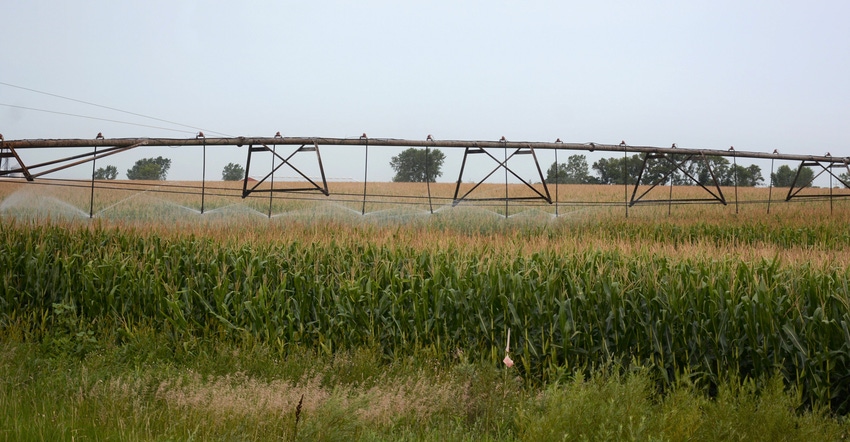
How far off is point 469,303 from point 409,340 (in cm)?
106

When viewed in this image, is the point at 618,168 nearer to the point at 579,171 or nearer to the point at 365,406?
the point at 579,171

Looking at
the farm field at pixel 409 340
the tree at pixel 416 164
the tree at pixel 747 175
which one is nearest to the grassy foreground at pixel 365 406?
the farm field at pixel 409 340

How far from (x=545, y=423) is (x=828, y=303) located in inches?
200

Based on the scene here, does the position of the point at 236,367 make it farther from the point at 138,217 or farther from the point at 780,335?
the point at 138,217

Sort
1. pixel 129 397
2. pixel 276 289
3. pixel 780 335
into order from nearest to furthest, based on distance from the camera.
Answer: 1. pixel 129 397
2. pixel 780 335
3. pixel 276 289

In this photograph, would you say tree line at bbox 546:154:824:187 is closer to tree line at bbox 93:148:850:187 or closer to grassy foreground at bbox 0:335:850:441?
tree line at bbox 93:148:850:187

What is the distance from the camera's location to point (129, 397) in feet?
27.4

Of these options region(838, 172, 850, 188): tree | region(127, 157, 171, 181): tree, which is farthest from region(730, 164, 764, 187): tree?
region(127, 157, 171, 181): tree

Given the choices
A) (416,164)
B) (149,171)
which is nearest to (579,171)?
(416,164)

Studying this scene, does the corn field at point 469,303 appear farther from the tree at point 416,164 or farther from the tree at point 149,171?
the tree at point 416,164

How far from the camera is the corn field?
9.41 m

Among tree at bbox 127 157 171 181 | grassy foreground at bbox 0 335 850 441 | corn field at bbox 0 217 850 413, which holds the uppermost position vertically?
tree at bbox 127 157 171 181

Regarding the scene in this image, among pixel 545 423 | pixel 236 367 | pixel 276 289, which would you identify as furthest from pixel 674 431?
pixel 276 289

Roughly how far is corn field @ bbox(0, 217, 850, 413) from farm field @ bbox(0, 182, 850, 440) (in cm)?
4
